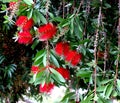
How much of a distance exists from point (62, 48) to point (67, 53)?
26 millimetres

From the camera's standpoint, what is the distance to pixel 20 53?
1941 millimetres

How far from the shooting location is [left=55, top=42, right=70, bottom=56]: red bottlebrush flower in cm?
104

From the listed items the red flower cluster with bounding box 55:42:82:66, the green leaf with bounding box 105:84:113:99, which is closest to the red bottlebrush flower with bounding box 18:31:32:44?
the red flower cluster with bounding box 55:42:82:66

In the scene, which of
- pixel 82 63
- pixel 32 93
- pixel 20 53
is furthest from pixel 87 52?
pixel 32 93

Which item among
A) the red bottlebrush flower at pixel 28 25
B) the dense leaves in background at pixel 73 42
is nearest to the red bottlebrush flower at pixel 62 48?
the dense leaves in background at pixel 73 42

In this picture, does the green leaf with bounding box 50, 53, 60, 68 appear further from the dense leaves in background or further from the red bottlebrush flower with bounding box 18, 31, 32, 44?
the red bottlebrush flower with bounding box 18, 31, 32, 44

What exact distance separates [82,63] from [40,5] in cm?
28

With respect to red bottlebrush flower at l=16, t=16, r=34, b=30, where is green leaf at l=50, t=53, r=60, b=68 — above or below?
below

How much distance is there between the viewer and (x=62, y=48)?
1043 mm

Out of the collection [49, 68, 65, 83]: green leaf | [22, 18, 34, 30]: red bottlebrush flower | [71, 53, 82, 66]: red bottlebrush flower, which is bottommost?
[49, 68, 65, 83]: green leaf

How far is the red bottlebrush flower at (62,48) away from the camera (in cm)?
104

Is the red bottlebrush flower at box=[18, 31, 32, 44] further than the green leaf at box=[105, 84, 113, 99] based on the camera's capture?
Yes

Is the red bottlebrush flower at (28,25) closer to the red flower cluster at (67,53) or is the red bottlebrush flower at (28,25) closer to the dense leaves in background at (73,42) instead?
the dense leaves in background at (73,42)

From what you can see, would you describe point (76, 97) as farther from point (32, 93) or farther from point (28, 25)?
point (32, 93)
